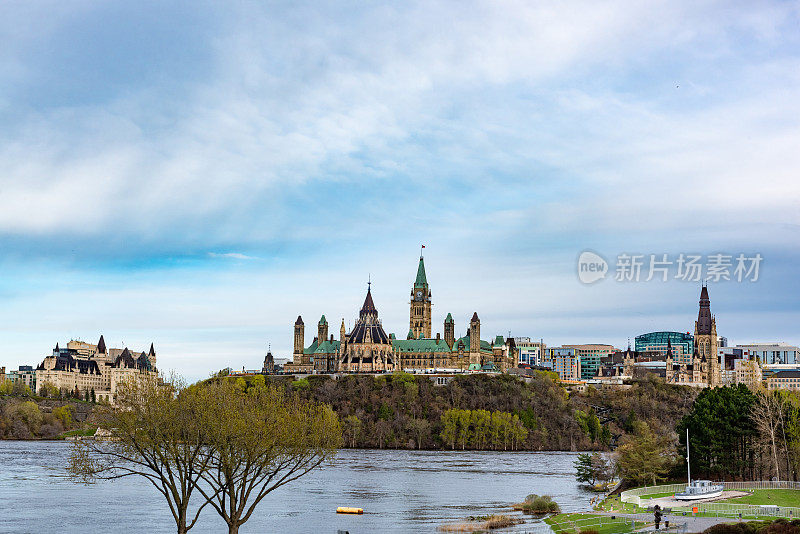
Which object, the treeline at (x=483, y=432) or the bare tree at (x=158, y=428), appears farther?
the treeline at (x=483, y=432)

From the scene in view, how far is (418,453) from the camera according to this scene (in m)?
181

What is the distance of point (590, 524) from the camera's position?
59.6 meters

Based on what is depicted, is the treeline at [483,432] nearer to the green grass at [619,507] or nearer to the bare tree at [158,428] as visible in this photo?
the green grass at [619,507]

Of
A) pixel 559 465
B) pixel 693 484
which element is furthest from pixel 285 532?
pixel 559 465

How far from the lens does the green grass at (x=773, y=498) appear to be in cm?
6273

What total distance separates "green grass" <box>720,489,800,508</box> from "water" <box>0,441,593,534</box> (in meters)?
15.7

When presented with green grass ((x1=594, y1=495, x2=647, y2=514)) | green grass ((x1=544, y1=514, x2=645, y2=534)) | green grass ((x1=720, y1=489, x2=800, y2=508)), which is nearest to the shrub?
green grass ((x1=594, y1=495, x2=647, y2=514))

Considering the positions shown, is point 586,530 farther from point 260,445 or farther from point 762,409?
point 762,409

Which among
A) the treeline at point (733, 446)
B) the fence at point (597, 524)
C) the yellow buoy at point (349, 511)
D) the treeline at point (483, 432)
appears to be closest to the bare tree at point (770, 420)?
the treeline at point (733, 446)

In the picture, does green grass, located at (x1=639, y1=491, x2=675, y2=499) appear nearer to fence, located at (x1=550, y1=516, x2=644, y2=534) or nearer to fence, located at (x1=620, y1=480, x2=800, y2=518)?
fence, located at (x1=620, y1=480, x2=800, y2=518)

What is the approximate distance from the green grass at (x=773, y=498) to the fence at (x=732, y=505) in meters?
2.90

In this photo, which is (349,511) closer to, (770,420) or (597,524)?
(597,524)

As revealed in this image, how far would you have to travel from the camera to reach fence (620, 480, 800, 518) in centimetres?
5641

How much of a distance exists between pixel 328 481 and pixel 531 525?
46593 millimetres
